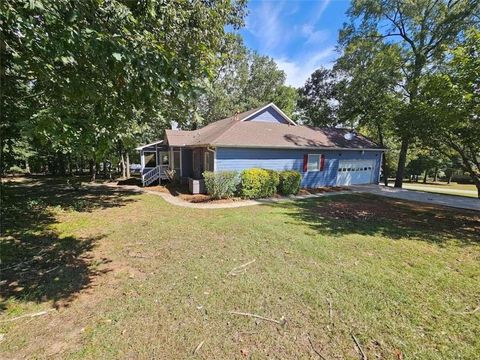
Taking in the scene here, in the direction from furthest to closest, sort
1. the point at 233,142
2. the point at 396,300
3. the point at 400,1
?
the point at 400,1 → the point at 233,142 → the point at 396,300

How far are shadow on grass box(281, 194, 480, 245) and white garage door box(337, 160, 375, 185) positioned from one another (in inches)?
197

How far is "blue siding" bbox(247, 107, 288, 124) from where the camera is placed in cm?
1884

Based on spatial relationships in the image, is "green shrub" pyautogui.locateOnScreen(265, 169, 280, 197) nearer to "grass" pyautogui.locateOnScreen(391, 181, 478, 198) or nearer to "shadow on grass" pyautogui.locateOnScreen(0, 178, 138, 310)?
"shadow on grass" pyautogui.locateOnScreen(0, 178, 138, 310)

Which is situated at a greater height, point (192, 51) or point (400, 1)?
point (400, 1)

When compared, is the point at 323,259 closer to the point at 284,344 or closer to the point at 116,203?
the point at 284,344

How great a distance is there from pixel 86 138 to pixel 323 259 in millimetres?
5033

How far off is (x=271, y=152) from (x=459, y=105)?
8512 mm

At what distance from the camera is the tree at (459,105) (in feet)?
24.5

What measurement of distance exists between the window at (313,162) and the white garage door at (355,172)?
1.89 meters

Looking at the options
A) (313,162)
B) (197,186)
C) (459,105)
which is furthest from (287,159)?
(459,105)

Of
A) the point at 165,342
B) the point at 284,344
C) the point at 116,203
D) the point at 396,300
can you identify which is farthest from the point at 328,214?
the point at 116,203

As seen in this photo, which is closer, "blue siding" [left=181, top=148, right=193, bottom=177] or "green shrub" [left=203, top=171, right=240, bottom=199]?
"green shrub" [left=203, top=171, right=240, bottom=199]

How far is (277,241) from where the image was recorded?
6602mm

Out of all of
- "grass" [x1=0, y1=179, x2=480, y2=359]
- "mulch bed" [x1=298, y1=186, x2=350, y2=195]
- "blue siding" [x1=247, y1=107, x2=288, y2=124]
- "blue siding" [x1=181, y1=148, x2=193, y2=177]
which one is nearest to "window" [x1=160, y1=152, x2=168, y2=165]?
"blue siding" [x1=181, y1=148, x2=193, y2=177]
